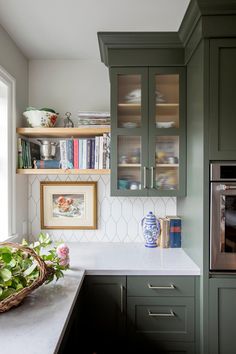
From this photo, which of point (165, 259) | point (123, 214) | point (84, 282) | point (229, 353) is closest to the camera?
point (229, 353)

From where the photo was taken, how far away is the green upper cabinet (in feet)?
6.92

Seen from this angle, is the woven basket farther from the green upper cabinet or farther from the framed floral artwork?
the framed floral artwork

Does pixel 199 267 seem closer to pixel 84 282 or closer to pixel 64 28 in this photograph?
pixel 84 282

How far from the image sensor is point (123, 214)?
2490 millimetres

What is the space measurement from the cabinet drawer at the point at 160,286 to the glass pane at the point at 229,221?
34 cm

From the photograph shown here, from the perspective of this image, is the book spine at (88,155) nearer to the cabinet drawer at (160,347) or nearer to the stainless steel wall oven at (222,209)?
the stainless steel wall oven at (222,209)

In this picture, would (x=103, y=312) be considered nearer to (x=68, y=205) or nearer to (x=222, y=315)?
(x=222, y=315)

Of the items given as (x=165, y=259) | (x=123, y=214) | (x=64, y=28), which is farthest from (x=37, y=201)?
(x=64, y=28)

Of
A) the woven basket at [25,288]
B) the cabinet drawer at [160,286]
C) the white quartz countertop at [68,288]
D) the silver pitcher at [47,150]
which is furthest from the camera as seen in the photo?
the silver pitcher at [47,150]

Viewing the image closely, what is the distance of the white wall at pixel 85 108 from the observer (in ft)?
8.16

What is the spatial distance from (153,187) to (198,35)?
108 centimetres

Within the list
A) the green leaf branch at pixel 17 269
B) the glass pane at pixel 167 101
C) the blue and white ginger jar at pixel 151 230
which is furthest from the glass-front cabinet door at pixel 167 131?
the green leaf branch at pixel 17 269

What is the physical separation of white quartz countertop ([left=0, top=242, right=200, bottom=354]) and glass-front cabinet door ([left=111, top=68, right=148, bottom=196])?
0.49 metres

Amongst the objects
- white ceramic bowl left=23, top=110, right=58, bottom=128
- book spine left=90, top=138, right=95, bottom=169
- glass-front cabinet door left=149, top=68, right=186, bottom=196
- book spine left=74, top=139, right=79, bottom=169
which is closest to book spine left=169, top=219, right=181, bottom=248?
glass-front cabinet door left=149, top=68, right=186, bottom=196
